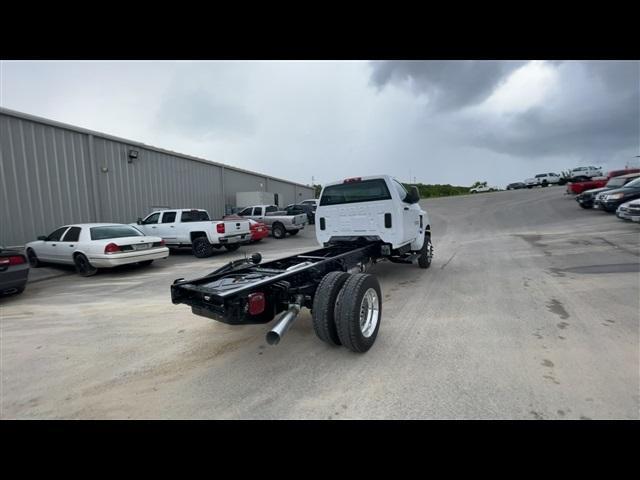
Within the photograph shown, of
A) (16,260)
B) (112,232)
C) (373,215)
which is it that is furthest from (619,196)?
(16,260)

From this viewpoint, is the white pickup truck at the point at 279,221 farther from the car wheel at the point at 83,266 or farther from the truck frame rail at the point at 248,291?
the truck frame rail at the point at 248,291

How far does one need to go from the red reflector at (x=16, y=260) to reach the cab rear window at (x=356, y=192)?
19.7ft

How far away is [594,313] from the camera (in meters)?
4.12

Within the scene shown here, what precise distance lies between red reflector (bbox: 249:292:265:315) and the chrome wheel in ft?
3.77

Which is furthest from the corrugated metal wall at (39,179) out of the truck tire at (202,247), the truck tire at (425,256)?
the truck tire at (425,256)

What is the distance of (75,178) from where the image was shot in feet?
37.5

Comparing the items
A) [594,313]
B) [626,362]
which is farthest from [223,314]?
[594,313]

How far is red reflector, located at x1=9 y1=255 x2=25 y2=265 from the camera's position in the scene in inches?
222

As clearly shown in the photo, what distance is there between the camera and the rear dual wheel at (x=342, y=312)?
3.02m

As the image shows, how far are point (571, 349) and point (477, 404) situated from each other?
166 cm

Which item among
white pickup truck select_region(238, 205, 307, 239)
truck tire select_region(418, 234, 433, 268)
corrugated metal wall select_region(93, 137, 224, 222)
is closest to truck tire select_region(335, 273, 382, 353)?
truck tire select_region(418, 234, 433, 268)

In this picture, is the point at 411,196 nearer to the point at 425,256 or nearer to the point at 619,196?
the point at 425,256

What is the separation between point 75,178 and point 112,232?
211 inches
